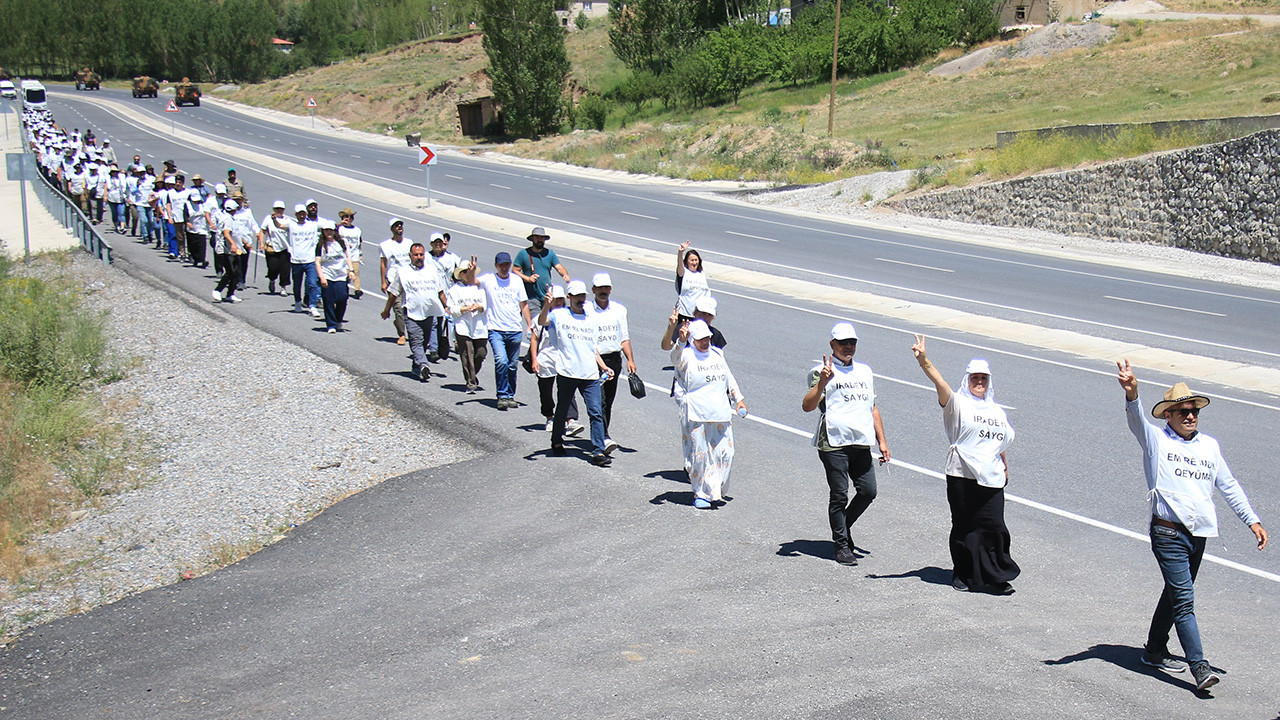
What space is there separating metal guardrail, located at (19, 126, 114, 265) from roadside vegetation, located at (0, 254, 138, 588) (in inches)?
144

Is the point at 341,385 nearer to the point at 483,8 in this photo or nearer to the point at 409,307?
the point at 409,307

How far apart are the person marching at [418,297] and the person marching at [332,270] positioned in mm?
2119

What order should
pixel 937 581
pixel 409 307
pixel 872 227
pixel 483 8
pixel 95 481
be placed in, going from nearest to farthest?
pixel 937 581 < pixel 95 481 < pixel 409 307 < pixel 872 227 < pixel 483 8

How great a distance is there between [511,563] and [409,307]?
619cm

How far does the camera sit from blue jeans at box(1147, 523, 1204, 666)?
5848 mm

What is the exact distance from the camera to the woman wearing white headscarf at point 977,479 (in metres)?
6.94

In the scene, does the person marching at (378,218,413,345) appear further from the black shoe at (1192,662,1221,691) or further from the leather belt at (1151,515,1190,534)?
the black shoe at (1192,662,1221,691)

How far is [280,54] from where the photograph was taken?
141375 millimetres

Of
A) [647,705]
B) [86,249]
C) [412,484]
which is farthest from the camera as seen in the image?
[86,249]

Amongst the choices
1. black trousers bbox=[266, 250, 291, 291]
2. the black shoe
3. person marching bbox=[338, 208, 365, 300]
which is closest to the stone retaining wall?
→ person marching bbox=[338, 208, 365, 300]

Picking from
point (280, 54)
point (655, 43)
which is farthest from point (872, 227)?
point (280, 54)

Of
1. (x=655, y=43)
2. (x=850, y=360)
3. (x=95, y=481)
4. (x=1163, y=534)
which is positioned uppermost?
(x=655, y=43)

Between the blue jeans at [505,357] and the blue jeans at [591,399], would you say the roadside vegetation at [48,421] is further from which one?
the blue jeans at [591,399]

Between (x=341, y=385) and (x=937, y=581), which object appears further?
(x=341, y=385)
